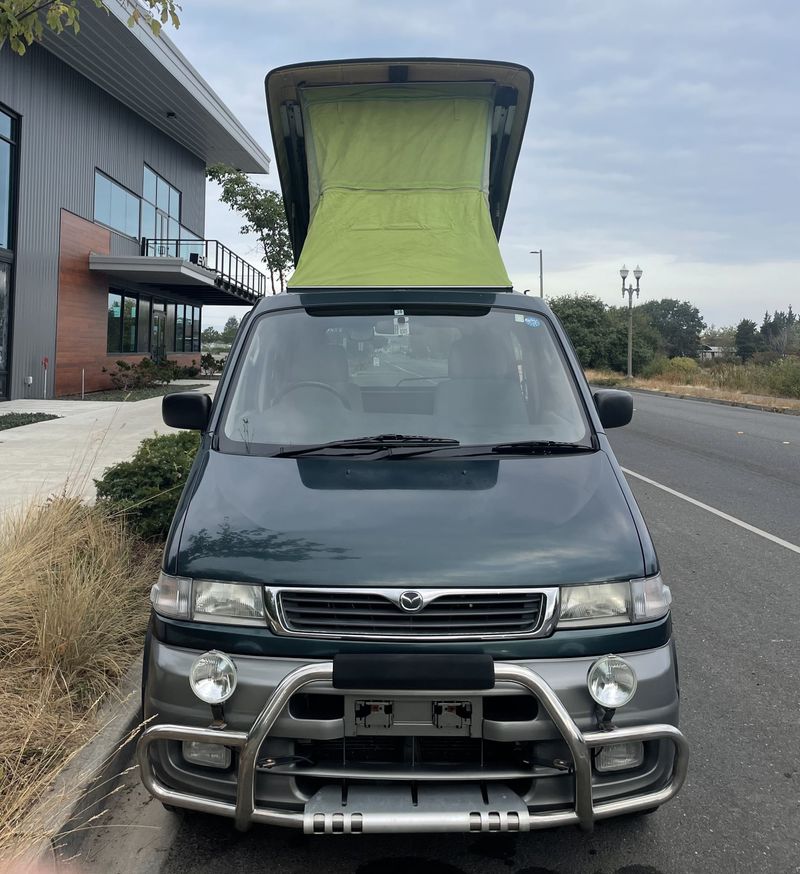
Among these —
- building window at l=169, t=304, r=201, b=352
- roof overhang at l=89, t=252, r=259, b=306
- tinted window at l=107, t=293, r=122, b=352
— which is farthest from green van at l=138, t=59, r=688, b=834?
building window at l=169, t=304, r=201, b=352

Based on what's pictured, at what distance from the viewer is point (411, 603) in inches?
103

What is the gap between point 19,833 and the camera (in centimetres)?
260

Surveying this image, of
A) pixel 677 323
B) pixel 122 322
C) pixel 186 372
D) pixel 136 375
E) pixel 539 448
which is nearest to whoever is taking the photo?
pixel 539 448

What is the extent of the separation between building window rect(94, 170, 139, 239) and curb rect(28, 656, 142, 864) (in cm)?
2360

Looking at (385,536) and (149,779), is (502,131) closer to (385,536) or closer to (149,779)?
(385,536)

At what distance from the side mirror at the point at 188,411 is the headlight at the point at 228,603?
1203 millimetres

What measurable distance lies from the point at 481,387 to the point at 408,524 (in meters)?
1.18

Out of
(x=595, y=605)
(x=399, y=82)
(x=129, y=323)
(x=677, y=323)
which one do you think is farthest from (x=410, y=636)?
(x=677, y=323)

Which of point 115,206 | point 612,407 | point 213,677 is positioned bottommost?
point 213,677

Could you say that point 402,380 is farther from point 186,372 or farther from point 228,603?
point 186,372

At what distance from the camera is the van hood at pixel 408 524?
2.69 m

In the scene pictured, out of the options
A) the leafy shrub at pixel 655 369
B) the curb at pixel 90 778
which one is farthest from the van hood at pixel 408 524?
the leafy shrub at pixel 655 369

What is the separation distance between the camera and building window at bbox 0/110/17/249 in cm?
1922

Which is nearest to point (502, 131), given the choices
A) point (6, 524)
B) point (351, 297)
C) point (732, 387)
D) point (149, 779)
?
point (351, 297)
